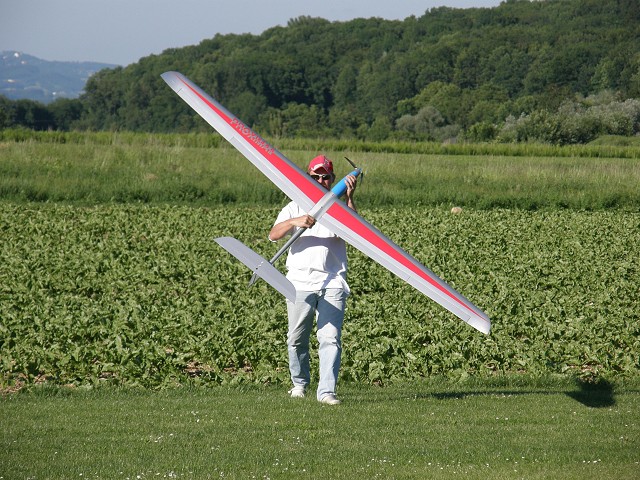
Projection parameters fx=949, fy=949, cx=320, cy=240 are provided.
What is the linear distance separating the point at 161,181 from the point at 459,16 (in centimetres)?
11967

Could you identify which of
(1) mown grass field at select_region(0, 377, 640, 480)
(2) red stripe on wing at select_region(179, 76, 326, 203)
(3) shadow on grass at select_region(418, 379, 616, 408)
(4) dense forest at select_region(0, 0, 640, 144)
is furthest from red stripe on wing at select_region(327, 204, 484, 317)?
(4) dense forest at select_region(0, 0, 640, 144)

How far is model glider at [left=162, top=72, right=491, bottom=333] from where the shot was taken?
724cm

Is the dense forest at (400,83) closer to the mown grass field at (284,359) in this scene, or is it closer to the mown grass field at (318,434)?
the mown grass field at (284,359)

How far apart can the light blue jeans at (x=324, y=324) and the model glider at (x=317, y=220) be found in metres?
0.28

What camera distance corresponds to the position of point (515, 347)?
10.8m

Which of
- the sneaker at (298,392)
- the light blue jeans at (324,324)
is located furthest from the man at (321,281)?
the sneaker at (298,392)

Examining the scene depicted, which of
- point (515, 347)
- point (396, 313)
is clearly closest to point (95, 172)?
point (396, 313)

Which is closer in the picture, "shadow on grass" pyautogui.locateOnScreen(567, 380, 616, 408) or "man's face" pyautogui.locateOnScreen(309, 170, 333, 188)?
"man's face" pyautogui.locateOnScreen(309, 170, 333, 188)

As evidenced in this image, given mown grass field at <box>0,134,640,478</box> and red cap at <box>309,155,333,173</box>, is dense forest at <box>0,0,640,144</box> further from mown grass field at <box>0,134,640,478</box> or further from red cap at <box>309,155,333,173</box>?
red cap at <box>309,155,333,173</box>

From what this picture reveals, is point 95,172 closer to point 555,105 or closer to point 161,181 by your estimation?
point 161,181

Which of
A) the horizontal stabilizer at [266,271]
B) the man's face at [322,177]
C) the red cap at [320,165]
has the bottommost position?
the horizontal stabilizer at [266,271]

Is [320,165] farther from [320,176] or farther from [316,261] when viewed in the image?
[316,261]

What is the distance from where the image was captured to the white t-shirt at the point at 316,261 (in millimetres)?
7742

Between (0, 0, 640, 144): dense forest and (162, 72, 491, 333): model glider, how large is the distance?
62.4 metres
